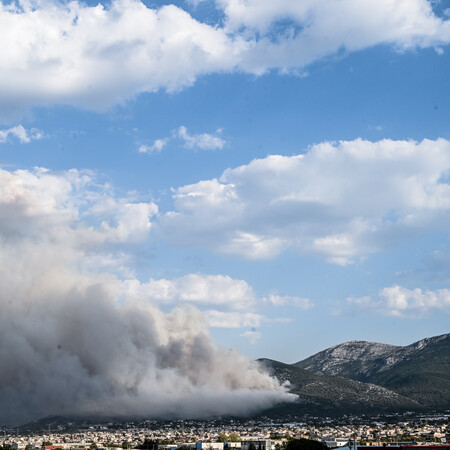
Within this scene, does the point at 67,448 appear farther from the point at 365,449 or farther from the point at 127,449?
the point at 365,449

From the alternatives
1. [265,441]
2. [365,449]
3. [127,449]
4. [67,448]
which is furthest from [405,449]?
[67,448]

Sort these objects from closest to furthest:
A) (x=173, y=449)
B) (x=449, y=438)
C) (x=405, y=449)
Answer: (x=405, y=449) < (x=173, y=449) < (x=449, y=438)

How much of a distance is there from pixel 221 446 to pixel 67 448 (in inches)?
1395

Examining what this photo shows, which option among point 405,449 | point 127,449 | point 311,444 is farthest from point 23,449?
point 405,449

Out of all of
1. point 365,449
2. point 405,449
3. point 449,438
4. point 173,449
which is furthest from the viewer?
point 449,438

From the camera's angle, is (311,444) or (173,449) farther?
(173,449)

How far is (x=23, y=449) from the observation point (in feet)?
537

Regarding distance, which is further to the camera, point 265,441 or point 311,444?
point 265,441

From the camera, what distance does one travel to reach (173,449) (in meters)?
156

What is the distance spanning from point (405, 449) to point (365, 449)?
32.4 ft

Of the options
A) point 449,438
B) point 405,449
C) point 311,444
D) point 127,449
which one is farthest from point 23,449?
point 449,438

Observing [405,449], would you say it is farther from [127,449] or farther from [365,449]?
[127,449]

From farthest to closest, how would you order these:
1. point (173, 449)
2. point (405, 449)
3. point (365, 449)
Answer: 1. point (173, 449)
2. point (365, 449)
3. point (405, 449)

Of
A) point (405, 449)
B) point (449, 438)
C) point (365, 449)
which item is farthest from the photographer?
point (449, 438)
